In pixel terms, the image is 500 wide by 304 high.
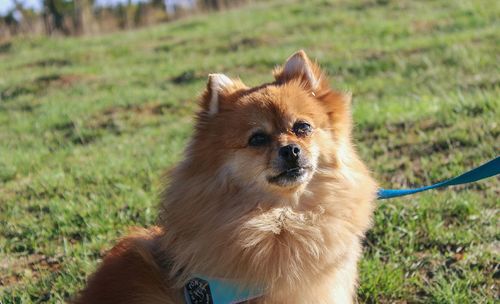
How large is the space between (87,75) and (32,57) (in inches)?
126

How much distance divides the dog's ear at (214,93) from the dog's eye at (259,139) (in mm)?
248

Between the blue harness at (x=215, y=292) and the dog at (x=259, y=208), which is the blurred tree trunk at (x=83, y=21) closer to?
the dog at (x=259, y=208)

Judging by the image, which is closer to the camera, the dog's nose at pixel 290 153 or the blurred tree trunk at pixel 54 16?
the dog's nose at pixel 290 153

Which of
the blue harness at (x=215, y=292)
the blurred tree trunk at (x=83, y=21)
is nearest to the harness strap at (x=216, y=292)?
the blue harness at (x=215, y=292)

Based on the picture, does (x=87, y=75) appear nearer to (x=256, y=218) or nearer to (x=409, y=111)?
(x=409, y=111)

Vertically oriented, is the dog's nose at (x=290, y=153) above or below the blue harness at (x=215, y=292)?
above

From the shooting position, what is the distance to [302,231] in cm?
291

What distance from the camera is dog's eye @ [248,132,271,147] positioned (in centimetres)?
306

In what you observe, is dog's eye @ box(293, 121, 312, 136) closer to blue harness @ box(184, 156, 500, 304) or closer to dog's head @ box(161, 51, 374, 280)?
dog's head @ box(161, 51, 374, 280)

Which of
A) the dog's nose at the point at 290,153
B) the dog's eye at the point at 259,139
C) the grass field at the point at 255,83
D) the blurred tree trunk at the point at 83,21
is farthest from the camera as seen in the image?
A: the blurred tree trunk at the point at 83,21

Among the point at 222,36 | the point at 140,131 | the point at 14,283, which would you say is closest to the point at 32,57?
the point at 222,36

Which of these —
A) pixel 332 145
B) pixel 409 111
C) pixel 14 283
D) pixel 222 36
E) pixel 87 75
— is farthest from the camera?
pixel 222 36

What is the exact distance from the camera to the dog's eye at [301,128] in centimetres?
311

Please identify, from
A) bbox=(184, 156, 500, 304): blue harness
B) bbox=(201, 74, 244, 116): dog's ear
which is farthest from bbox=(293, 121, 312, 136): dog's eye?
bbox=(184, 156, 500, 304): blue harness
